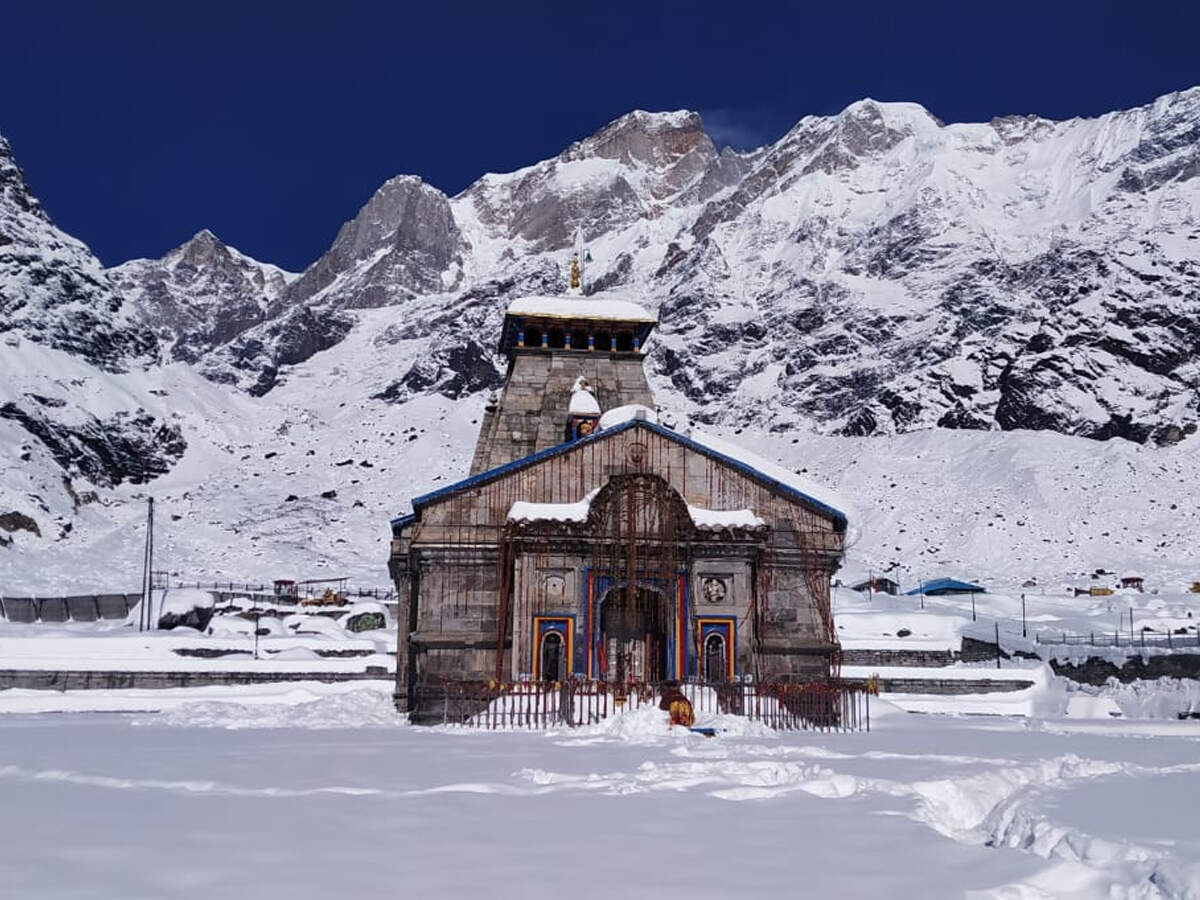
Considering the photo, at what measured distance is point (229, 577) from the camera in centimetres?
9212

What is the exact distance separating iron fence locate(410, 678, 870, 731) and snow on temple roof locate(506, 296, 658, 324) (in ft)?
60.9

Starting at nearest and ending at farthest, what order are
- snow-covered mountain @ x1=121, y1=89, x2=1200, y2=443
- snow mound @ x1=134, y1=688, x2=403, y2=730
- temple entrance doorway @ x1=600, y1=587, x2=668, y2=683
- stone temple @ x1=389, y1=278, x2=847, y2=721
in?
snow mound @ x1=134, y1=688, x2=403, y2=730 → stone temple @ x1=389, y1=278, x2=847, y2=721 → temple entrance doorway @ x1=600, y1=587, x2=668, y2=683 → snow-covered mountain @ x1=121, y1=89, x2=1200, y2=443

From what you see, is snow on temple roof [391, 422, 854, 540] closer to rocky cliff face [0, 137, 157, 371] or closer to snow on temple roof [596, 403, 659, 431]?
snow on temple roof [596, 403, 659, 431]

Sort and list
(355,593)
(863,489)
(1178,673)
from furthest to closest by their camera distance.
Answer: (863,489), (355,593), (1178,673)

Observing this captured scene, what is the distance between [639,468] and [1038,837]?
2392 cm

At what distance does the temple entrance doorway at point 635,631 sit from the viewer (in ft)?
104

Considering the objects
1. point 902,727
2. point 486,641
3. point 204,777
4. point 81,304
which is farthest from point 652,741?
point 81,304

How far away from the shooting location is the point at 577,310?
43.1 meters

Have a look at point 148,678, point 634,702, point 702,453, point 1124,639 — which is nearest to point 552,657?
point 634,702

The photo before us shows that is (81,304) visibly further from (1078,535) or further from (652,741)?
(652,741)

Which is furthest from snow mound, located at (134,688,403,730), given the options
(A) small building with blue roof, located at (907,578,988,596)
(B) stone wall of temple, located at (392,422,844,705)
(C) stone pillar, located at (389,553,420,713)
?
(A) small building with blue roof, located at (907,578,988,596)

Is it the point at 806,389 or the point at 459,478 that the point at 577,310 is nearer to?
the point at 459,478

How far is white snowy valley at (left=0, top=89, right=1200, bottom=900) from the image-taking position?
29.9 ft

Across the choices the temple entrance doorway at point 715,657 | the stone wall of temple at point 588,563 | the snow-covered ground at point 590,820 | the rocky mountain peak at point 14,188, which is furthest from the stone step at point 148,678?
the rocky mountain peak at point 14,188
